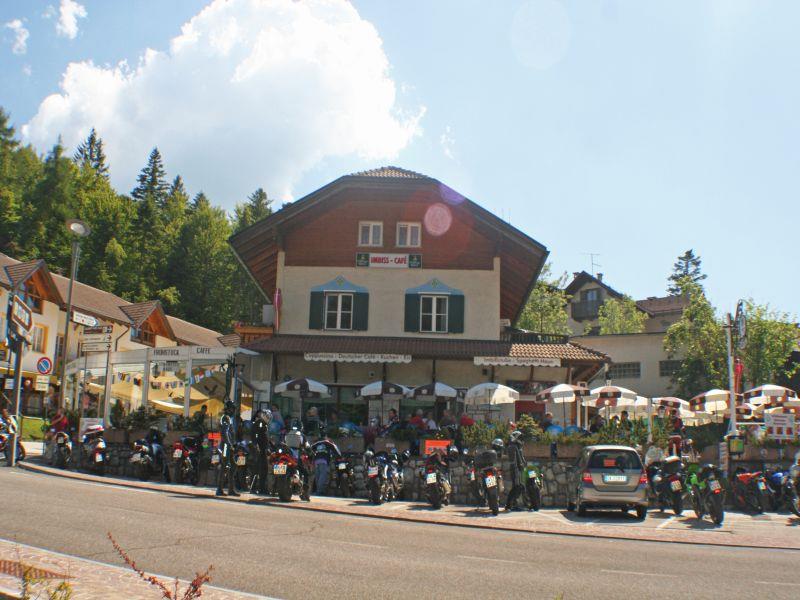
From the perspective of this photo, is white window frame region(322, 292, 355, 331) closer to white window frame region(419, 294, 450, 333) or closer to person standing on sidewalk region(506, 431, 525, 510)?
white window frame region(419, 294, 450, 333)

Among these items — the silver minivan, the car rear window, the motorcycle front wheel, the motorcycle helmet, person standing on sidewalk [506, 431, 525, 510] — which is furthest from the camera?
the motorcycle helmet

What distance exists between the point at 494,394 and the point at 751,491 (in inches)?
317

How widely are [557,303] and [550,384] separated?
120 ft

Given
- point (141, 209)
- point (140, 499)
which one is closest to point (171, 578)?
point (140, 499)

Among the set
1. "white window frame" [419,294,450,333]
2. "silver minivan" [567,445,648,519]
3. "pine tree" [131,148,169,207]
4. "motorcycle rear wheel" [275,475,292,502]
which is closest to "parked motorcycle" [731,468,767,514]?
"silver minivan" [567,445,648,519]

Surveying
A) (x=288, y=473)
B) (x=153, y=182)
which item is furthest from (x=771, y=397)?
(x=153, y=182)

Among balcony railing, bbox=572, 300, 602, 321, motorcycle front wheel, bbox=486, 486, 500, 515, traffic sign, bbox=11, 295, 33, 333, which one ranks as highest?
balcony railing, bbox=572, 300, 602, 321

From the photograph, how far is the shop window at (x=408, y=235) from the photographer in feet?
100

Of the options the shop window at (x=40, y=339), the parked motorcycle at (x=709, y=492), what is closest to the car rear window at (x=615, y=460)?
the parked motorcycle at (x=709, y=492)

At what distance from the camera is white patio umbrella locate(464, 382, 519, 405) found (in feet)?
77.6

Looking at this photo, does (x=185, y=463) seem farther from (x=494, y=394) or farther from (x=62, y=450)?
(x=494, y=394)

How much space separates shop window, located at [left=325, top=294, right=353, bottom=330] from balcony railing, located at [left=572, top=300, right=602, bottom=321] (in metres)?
49.2

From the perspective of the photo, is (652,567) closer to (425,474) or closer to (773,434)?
(425,474)

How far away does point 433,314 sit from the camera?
29.8m
